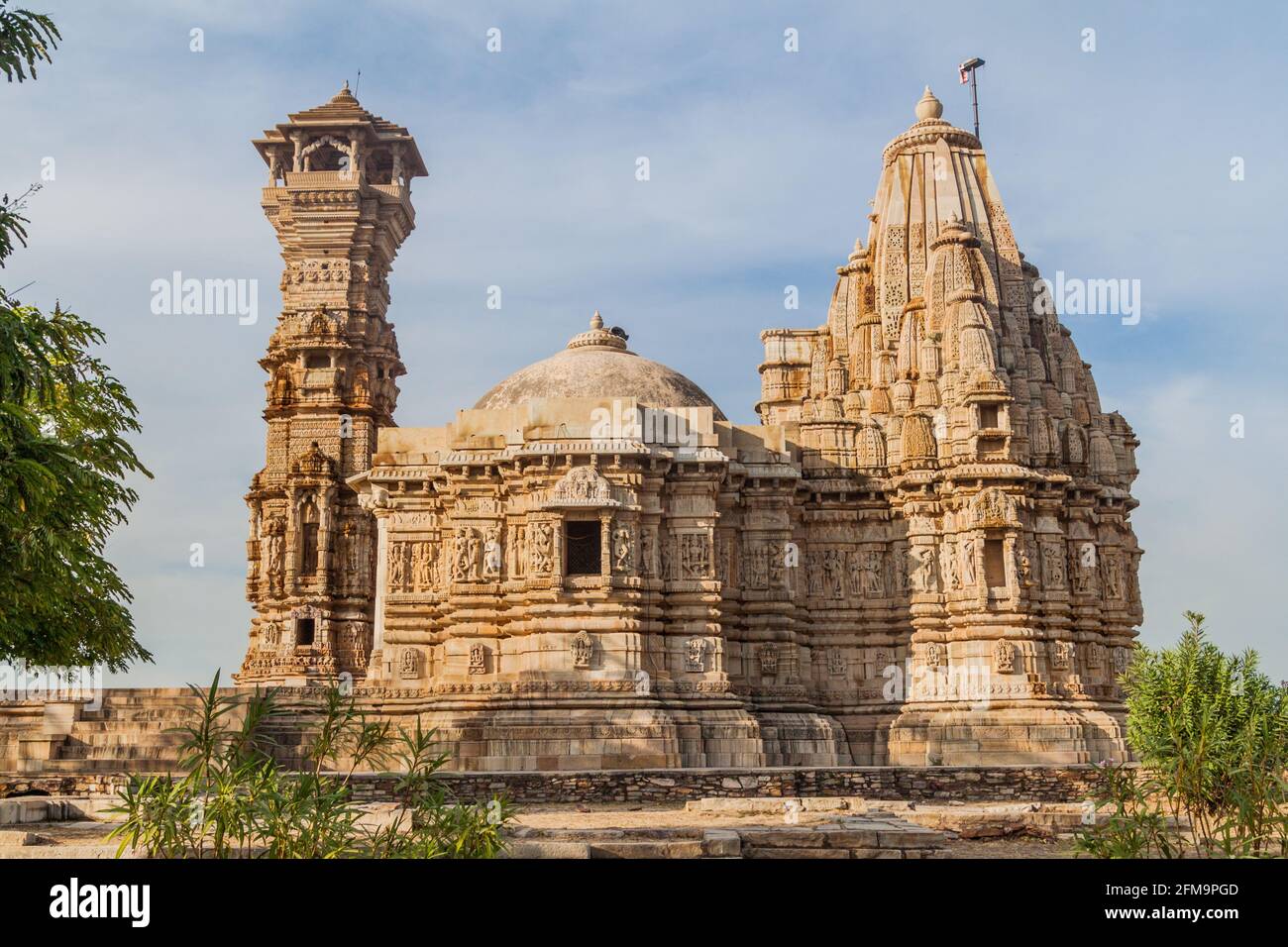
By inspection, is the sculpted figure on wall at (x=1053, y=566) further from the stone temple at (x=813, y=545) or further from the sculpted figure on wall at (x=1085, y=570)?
the sculpted figure on wall at (x=1085, y=570)

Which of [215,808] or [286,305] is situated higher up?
[286,305]

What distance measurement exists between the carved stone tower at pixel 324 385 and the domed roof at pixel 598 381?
13.5 m

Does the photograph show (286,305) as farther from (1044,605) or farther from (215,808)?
(215,808)

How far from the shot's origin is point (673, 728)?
89.8 feet

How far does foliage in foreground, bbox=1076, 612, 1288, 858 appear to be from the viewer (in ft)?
37.9

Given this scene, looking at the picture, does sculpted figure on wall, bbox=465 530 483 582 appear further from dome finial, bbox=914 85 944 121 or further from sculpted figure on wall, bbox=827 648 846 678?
dome finial, bbox=914 85 944 121

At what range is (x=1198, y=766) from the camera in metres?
12.3

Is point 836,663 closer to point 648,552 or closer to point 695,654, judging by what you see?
point 695,654

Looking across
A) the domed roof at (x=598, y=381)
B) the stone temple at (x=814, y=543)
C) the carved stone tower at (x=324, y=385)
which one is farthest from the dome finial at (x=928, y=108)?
the carved stone tower at (x=324, y=385)

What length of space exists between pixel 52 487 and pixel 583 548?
17271 millimetres

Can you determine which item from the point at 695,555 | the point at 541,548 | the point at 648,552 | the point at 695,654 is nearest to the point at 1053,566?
the point at 695,555
